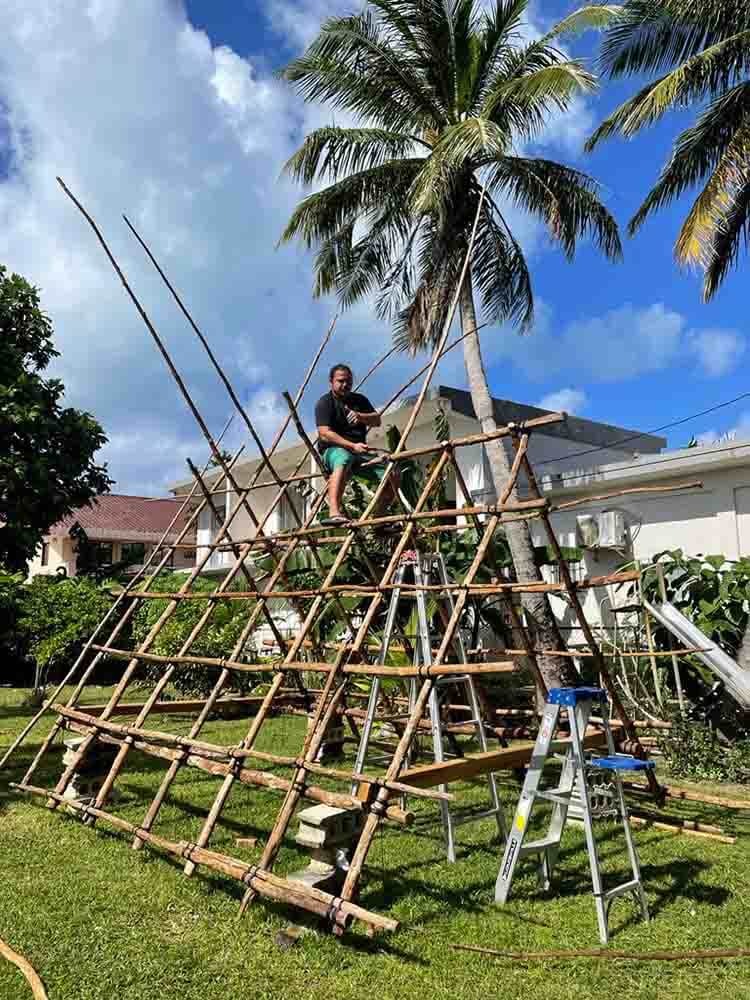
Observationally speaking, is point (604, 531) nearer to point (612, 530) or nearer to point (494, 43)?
point (612, 530)

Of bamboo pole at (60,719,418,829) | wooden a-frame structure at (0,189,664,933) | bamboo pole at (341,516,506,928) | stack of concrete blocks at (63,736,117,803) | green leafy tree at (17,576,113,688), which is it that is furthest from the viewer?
green leafy tree at (17,576,113,688)

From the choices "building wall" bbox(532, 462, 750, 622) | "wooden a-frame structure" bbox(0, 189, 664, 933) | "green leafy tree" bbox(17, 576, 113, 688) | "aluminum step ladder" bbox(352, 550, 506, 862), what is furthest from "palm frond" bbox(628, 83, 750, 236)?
"green leafy tree" bbox(17, 576, 113, 688)

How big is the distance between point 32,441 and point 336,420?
6058 mm

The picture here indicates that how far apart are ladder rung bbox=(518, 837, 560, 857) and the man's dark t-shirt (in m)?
3.69

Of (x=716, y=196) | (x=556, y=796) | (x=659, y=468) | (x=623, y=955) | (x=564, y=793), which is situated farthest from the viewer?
(x=659, y=468)

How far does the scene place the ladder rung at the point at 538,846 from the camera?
455 centimetres

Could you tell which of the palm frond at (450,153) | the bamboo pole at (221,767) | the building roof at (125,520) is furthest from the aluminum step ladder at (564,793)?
the building roof at (125,520)

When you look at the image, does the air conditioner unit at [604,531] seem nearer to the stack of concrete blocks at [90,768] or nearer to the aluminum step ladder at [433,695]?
the aluminum step ladder at [433,695]

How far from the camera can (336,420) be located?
714 cm

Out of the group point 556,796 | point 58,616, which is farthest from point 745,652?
point 58,616

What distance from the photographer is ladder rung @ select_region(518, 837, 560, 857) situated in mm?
4555

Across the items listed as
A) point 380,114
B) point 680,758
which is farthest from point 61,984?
point 380,114

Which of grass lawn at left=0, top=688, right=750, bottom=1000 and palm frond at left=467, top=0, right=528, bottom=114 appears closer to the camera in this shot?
grass lawn at left=0, top=688, right=750, bottom=1000

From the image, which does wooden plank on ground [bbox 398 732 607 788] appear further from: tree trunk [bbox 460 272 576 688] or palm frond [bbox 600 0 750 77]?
palm frond [bbox 600 0 750 77]
